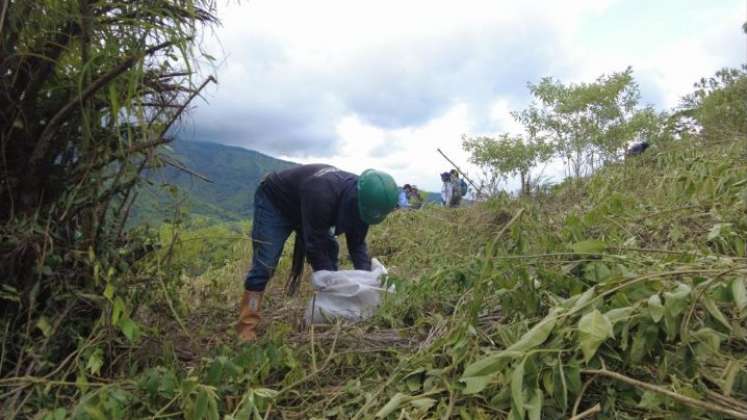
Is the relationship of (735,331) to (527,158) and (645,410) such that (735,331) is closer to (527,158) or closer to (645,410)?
(645,410)

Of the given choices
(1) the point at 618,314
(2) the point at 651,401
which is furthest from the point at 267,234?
(2) the point at 651,401

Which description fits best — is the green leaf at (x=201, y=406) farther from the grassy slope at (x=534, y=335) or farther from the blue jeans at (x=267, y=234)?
the blue jeans at (x=267, y=234)

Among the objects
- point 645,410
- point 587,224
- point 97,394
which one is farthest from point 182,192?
point 645,410

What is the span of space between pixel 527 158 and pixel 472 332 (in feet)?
43.2

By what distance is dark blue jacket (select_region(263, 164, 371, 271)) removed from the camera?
2936 millimetres

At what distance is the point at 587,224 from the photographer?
2043 mm

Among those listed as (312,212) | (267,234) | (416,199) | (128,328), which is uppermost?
(416,199)

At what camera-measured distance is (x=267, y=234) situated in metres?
3.18

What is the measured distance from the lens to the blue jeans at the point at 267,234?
9.84 ft

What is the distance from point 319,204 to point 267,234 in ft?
1.56

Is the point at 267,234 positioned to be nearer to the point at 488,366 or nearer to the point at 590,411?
the point at 488,366

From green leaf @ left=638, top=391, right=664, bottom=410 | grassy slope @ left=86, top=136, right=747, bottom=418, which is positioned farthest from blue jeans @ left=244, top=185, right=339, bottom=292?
green leaf @ left=638, top=391, right=664, bottom=410

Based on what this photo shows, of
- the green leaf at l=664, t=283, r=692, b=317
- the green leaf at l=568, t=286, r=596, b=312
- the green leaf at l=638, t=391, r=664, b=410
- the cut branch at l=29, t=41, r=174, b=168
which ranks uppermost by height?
the cut branch at l=29, t=41, r=174, b=168

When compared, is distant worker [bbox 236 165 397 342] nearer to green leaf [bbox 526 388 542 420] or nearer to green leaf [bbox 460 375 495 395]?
green leaf [bbox 460 375 495 395]
